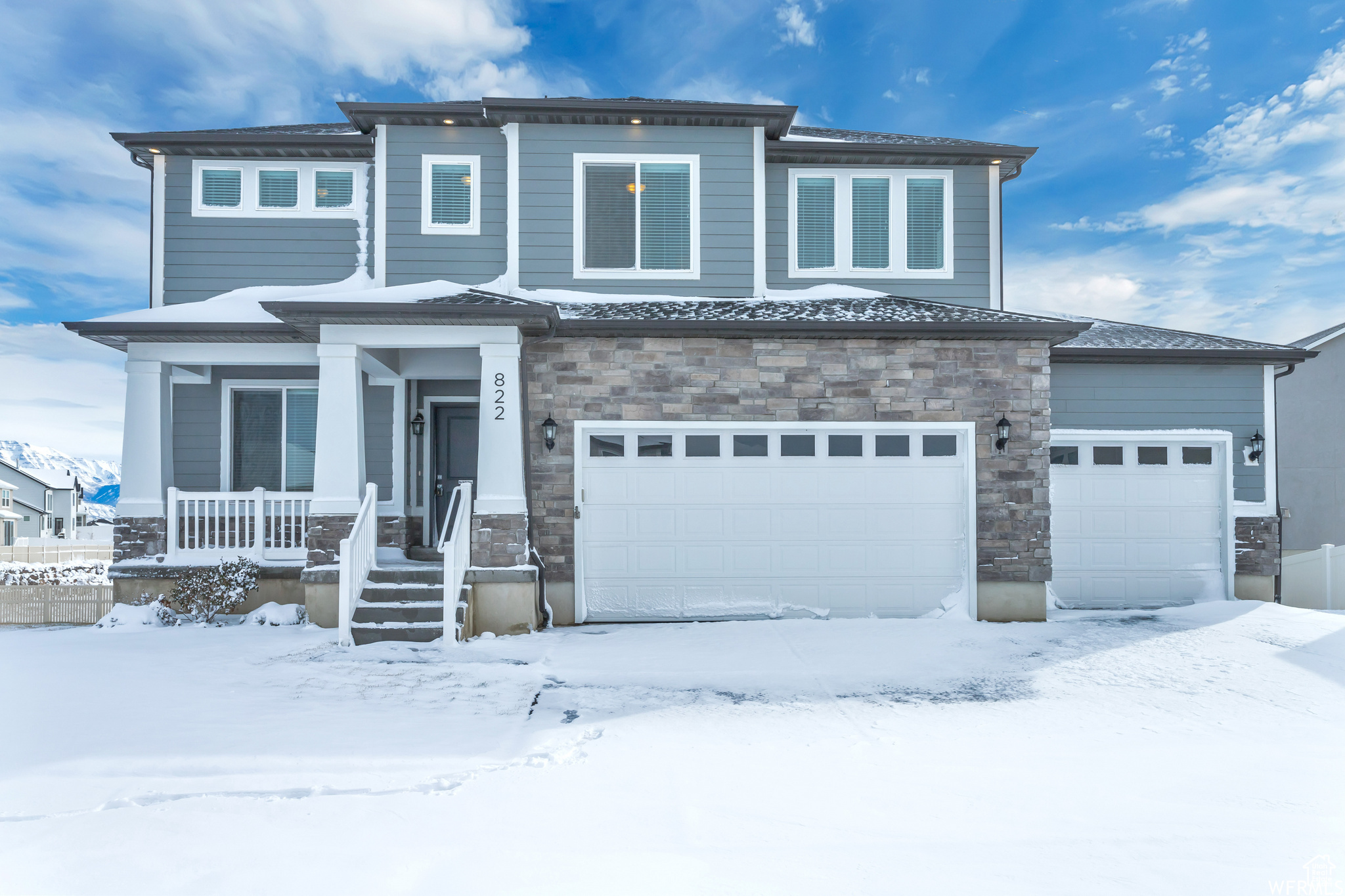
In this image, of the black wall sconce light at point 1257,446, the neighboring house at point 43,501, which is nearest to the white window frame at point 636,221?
the black wall sconce light at point 1257,446

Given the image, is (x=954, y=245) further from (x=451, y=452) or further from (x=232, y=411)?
(x=232, y=411)

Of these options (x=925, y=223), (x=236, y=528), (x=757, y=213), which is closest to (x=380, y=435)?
(x=236, y=528)

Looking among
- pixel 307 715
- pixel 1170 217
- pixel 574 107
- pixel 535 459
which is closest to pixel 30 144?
pixel 574 107

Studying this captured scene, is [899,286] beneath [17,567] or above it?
above

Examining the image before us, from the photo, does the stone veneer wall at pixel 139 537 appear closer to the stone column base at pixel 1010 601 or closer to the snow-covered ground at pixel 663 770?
the snow-covered ground at pixel 663 770

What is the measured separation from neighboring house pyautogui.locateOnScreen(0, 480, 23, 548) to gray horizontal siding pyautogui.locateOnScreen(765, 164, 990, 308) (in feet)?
144

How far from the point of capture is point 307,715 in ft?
14.1

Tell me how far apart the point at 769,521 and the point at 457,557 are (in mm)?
3607

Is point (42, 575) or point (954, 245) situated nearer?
point (42, 575)

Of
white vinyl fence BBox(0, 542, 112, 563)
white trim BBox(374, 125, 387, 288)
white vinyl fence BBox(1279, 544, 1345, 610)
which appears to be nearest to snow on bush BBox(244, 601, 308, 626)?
white trim BBox(374, 125, 387, 288)

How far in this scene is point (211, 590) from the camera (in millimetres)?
7492

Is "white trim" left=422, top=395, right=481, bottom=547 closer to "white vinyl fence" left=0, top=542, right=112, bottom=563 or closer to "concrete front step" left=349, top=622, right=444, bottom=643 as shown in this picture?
"concrete front step" left=349, top=622, right=444, bottom=643

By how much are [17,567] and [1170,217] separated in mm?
23682

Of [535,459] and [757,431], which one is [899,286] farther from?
[535,459]
